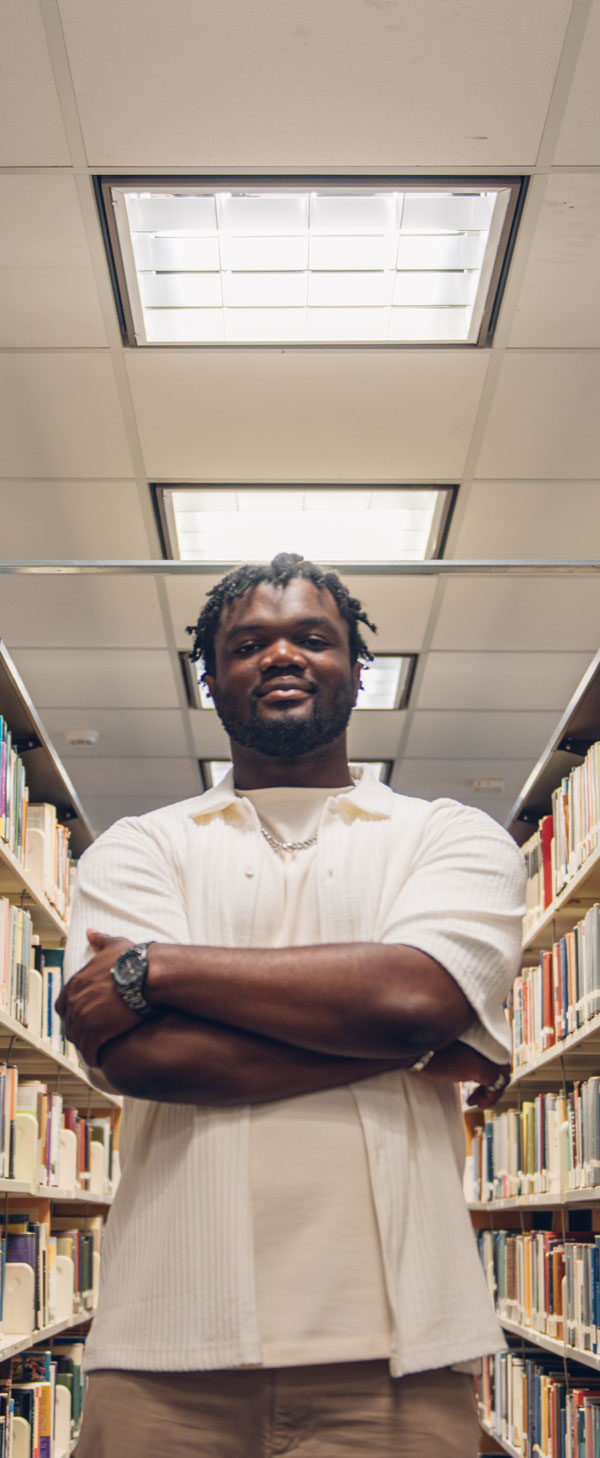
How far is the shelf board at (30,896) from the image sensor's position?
137 inches

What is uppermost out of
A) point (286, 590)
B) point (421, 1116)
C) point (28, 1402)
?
point (286, 590)

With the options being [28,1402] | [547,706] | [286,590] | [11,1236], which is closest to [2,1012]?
[11,1236]

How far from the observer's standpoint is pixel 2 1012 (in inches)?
127

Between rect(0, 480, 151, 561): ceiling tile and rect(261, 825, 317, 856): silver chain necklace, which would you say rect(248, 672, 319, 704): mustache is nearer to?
rect(261, 825, 317, 856): silver chain necklace

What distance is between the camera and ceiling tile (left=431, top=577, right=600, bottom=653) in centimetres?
487

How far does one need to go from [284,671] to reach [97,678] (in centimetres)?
428

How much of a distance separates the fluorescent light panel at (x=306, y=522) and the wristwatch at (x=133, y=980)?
321cm

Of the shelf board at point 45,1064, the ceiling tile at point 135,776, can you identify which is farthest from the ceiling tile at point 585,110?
the ceiling tile at point 135,776

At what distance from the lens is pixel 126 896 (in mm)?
1379

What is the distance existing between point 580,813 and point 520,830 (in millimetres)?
930

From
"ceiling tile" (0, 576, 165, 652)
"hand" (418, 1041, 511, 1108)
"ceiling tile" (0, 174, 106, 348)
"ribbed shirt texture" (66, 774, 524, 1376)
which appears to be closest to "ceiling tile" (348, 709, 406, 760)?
"ceiling tile" (0, 576, 165, 652)

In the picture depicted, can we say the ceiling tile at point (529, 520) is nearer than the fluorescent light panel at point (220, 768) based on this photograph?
Yes

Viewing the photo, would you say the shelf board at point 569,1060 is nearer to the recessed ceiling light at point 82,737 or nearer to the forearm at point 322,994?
the forearm at point 322,994

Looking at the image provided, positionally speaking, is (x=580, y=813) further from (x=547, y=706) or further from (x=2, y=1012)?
(x=547, y=706)
